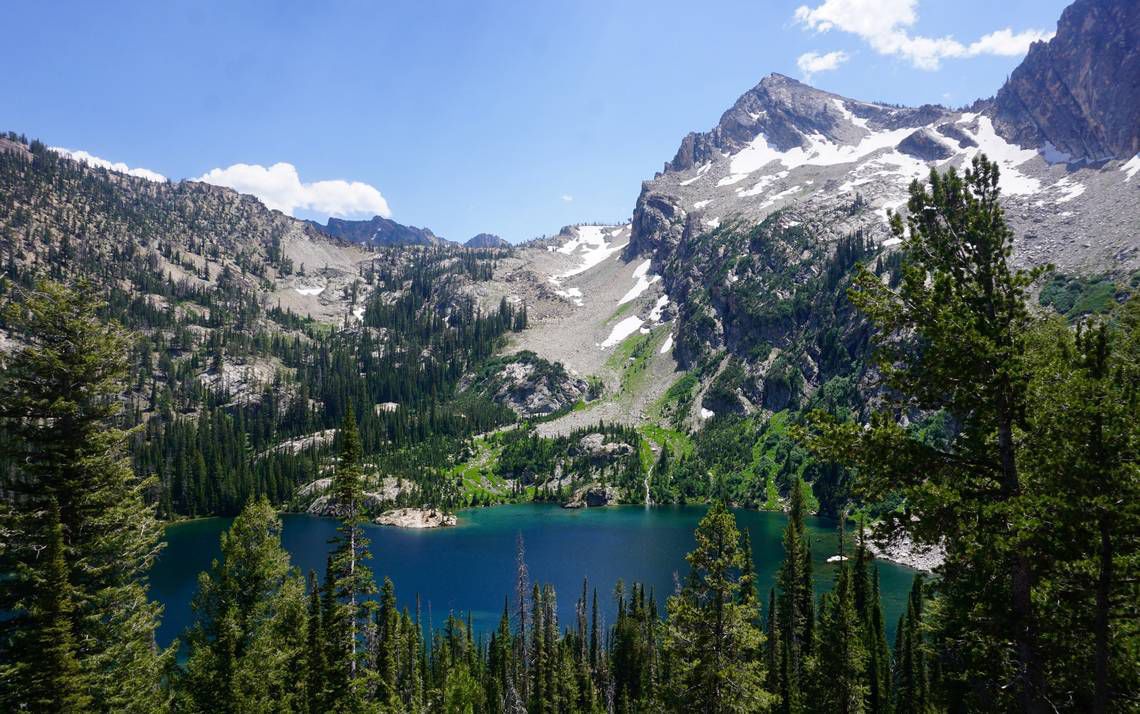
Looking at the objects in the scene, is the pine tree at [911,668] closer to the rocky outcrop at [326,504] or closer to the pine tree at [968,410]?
the pine tree at [968,410]

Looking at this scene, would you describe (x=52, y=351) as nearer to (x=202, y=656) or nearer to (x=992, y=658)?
(x=202, y=656)

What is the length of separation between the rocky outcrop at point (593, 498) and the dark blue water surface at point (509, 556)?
8.71m

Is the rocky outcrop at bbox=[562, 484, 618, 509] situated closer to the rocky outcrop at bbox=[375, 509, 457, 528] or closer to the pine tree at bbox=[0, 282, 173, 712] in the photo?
the rocky outcrop at bbox=[375, 509, 457, 528]

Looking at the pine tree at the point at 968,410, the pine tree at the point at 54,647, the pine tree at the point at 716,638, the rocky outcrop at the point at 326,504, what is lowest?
the rocky outcrop at the point at 326,504

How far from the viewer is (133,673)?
666 inches

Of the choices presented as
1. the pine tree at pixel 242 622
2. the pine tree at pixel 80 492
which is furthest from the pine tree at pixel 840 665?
the pine tree at pixel 80 492

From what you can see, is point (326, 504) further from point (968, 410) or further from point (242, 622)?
point (968, 410)

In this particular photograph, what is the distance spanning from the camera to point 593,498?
183750mm

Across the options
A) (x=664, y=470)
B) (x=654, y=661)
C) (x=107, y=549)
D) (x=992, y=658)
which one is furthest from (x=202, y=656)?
(x=664, y=470)

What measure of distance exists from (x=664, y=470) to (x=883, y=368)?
185 m

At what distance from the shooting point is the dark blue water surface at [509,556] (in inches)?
3824

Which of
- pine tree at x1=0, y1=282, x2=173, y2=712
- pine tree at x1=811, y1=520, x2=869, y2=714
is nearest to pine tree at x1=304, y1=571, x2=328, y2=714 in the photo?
pine tree at x1=0, y1=282, x2=173, y2=712

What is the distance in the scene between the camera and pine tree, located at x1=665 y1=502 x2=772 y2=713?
2073cm

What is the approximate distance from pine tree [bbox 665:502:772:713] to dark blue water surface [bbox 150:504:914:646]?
229 ft
